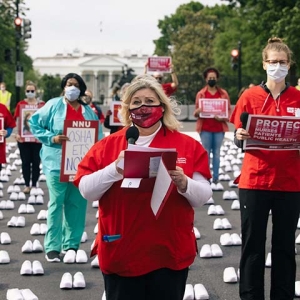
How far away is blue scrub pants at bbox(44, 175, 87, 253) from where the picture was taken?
29.7ft

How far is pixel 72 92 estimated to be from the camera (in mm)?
9039

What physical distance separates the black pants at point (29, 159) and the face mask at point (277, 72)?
8836 millimetres

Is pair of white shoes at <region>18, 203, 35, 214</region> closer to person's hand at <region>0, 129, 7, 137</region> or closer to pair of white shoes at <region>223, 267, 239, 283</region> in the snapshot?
person's hand at <region>0, 129, 7, 137</region>

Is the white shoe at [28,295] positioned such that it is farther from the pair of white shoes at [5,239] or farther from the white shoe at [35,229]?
the white shoe at [35,229]

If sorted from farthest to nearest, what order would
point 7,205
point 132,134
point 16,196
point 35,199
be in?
point 16,196
point 35,199
point 7,205
point 132,134

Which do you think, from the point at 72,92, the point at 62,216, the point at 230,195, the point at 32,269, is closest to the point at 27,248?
the point at 62,216

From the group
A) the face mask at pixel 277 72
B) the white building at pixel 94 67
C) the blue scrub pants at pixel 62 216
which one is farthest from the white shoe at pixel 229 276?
the white building at pixel 94 67

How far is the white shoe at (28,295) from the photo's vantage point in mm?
7262

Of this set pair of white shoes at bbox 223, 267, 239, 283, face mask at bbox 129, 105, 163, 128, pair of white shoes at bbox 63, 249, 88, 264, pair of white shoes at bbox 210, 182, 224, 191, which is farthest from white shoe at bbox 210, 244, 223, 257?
pair of white shoes at bbox 210, 182, 224, 191

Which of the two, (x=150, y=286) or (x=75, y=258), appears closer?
(x=150, y=286)

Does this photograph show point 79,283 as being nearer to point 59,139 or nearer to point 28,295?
point 28,295

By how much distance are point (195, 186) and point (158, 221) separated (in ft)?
0.90

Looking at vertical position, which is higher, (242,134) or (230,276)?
(242,134)

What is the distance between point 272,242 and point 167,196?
93.5 inches
